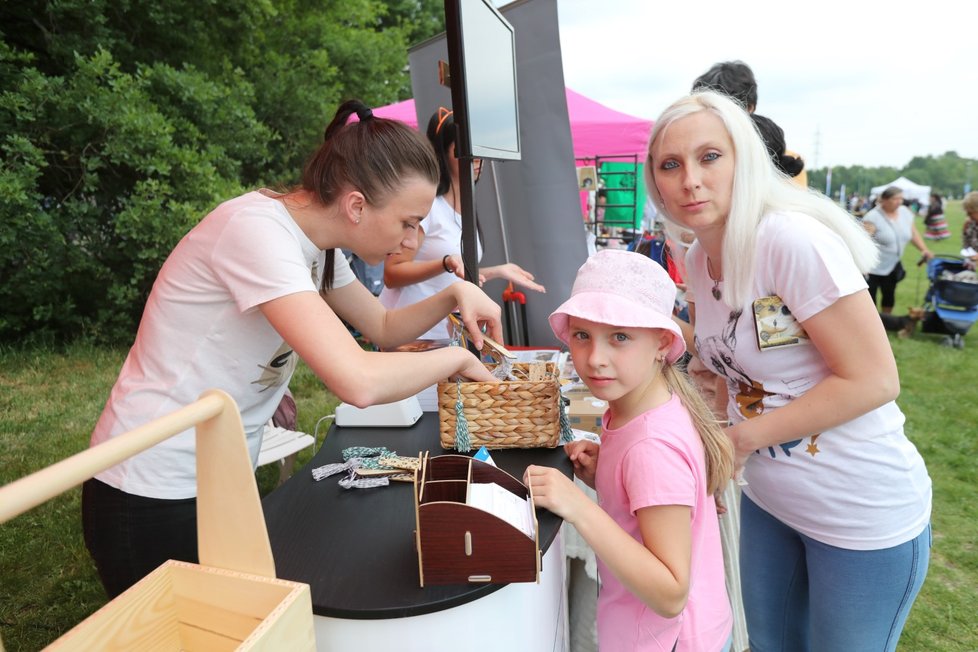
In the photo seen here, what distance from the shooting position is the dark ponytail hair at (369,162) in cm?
140

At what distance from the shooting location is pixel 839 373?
1.33 metres

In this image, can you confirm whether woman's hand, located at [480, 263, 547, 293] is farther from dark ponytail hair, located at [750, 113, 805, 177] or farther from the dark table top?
dark ponytail hair, located at [750, 113, 805, 177]

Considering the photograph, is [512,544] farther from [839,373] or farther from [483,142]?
[483,142]

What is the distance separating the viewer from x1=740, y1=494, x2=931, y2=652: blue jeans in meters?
1.42

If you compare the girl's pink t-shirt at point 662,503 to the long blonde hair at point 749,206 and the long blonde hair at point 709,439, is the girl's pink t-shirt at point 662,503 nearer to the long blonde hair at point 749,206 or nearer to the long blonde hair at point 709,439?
the long blonde hair at point 709,439

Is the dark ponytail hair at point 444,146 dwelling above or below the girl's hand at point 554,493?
above

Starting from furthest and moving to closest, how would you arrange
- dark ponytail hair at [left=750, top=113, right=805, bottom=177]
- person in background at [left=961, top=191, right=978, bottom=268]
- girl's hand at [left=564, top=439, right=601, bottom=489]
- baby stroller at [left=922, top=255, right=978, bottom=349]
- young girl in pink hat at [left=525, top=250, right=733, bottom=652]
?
person in background at [left=961, top=191, right=978, bottom=268] < baby stroller at [left=922, top=255, right=978, bottom=349] < dark ponytail hair at [left=750, top=113, right=805, bottom=177] < girl's hand at [left=564, top=439, right=601, bottom=489] < young girl in pink hat at [left=525, top=250, right=733, bottom=652]

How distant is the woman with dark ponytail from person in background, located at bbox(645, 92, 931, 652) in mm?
626

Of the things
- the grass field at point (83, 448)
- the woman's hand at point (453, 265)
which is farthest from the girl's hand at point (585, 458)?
the grass field at point (83, 448)

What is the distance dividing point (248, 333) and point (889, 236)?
852 centimetres

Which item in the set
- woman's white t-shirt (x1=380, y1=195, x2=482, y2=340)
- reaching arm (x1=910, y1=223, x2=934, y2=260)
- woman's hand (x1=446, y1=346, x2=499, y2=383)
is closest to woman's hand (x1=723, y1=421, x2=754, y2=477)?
woman's hand (x1=446, y1=346, x2=499, y2=383)

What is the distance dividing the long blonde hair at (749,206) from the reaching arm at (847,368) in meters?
0.15

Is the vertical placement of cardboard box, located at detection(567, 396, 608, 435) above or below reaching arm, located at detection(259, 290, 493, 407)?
below

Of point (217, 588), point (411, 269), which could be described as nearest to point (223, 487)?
point (217, 588)
